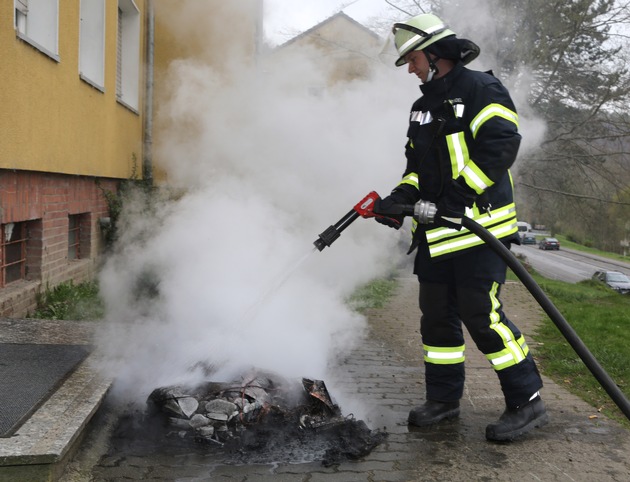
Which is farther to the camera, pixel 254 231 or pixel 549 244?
pixel 549 244

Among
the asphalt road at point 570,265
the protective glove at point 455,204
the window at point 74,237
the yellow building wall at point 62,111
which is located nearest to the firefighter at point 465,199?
the protective glove at point 455,204

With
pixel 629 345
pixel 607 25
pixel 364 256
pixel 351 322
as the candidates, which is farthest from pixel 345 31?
pixel 607 25

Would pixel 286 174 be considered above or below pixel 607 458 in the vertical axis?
above

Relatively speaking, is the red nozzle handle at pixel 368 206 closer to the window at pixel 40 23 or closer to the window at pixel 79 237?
the window at pixel 40 23

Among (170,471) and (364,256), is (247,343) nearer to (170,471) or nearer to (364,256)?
(170,471)

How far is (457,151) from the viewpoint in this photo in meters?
3.40

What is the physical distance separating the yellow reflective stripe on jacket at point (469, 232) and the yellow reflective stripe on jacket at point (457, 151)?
24 cm

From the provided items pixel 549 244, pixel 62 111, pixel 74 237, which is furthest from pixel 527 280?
pixel 549 244

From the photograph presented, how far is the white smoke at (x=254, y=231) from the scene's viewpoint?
397cm

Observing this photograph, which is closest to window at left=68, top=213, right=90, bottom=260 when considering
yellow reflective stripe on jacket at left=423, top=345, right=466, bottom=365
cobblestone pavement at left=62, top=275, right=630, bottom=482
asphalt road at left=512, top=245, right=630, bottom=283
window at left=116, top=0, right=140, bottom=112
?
window at left=116, top=0, right=140, bottom=112

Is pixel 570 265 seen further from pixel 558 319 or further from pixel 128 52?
pixel 558 319

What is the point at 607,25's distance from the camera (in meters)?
15.2

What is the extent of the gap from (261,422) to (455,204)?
1.49 m

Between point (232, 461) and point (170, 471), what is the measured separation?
0.28m
